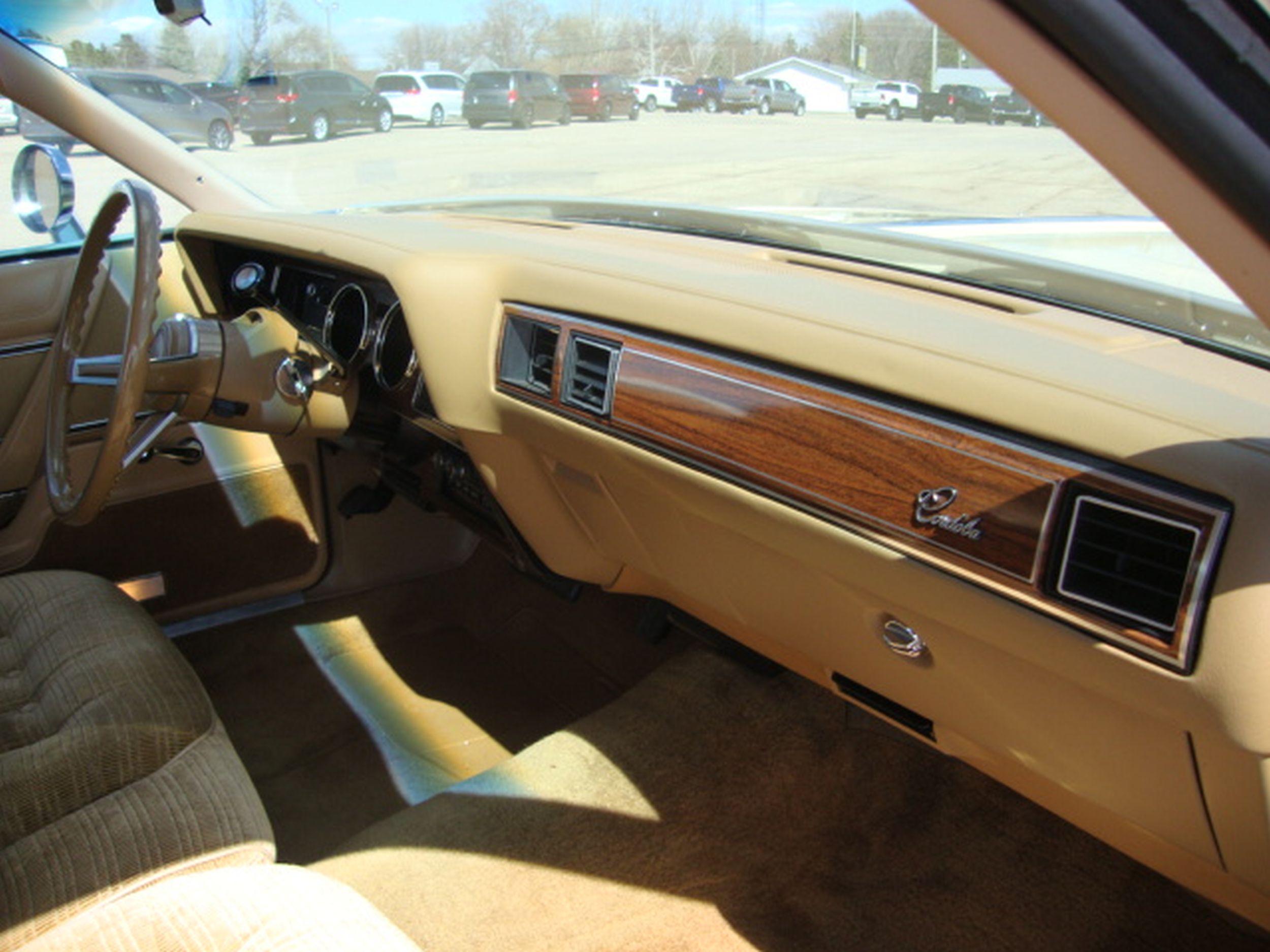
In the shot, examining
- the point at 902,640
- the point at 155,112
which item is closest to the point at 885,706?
the point at 902,640

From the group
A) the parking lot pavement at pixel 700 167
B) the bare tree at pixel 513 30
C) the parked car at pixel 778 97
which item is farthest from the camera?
the bare tree at pixel 513 30

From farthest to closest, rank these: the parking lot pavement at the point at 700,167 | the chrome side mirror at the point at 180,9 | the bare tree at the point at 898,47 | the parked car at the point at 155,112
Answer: the parked car at the point at 155,112 < the chrome side mirror at the point at 180,9 < the parking lot pavement at the point at 700,167 < the bare tree at the point at 898,47

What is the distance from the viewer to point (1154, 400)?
42.4 inches

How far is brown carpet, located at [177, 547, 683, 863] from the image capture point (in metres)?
2.39

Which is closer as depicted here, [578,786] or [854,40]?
[854,40]

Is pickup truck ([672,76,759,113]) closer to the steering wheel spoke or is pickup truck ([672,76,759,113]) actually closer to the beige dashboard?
the beige dashboard

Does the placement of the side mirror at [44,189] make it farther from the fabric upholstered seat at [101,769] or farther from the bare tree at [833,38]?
the bare tree at [833,38]

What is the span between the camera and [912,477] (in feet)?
4.07

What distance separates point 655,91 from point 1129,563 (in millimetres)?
1265

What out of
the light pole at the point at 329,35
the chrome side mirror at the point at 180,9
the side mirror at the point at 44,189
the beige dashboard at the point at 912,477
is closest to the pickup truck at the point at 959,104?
the beige dashboard at the point at 912,477

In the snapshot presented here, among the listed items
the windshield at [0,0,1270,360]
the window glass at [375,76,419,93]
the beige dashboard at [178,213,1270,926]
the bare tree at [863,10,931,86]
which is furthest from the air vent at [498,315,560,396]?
the window glass at [375,76,419,93]

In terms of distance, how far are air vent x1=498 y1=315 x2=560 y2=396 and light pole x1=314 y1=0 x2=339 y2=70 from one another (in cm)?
100

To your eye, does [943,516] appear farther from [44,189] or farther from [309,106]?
[44,189]

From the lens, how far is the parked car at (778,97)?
176cm
